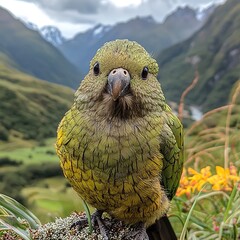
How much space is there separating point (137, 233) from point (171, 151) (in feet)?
1.83

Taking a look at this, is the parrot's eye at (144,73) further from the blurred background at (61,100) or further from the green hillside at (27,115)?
the green hillside at (27,115)

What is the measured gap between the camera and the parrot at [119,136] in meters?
2.22

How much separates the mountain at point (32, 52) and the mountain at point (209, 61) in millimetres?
36278

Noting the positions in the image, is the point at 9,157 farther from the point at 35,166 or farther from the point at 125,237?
the point at 125,237

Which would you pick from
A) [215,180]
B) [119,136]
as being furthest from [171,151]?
[215,180]

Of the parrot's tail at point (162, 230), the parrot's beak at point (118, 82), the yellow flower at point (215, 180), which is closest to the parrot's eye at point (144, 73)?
the parrot's beak at point (118, 82)

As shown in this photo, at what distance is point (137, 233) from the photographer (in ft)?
8.33

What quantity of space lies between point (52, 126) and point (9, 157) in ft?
21.4

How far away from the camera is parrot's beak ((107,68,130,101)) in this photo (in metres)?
2.12

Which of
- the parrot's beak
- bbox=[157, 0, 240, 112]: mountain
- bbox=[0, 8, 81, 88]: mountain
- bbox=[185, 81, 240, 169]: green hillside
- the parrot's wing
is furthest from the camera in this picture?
bbox=[0, 8, 81, 88]: mountain

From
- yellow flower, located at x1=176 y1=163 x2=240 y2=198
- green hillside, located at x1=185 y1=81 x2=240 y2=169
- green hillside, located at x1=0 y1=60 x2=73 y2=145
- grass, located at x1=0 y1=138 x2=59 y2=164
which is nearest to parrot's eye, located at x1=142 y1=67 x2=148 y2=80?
yellow flower, located at x1=176 y1=163 x2=240 y2=198

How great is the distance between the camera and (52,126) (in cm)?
2758

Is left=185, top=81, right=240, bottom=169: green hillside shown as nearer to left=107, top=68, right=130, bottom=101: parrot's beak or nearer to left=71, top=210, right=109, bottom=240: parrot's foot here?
left=71, top=210, right=109, bottom=240: parrot's foot

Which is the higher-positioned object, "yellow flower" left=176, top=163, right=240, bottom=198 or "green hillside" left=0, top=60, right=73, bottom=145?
"green hillside" left=0, top=60, right=73, bottom=145
